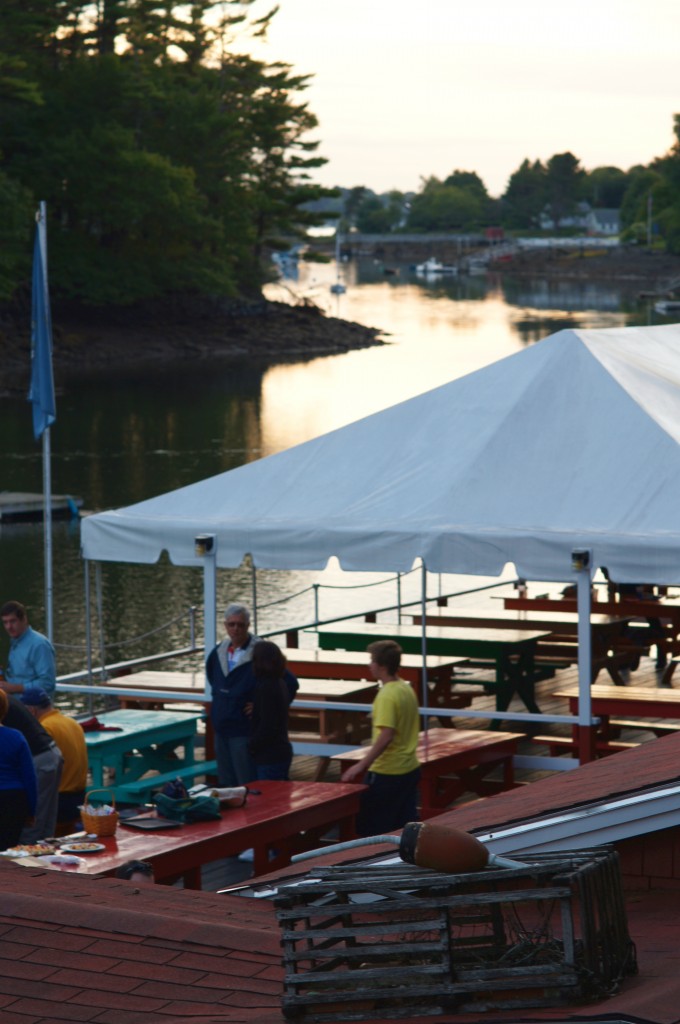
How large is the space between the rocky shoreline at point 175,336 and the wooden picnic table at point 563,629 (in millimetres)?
54783

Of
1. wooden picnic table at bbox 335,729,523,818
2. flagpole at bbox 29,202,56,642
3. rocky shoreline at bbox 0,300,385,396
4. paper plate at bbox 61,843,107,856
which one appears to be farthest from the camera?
rocky shoreline at bbox 0,300,385,396

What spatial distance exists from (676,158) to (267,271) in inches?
2567

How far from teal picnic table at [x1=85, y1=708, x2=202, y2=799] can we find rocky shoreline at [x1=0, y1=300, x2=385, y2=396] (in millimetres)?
56684

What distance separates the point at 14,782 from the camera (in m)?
8.55

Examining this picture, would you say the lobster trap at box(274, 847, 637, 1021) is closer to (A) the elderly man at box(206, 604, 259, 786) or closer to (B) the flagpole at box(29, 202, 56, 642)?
(A) the elderly man at box(206, 604, 259, 786)

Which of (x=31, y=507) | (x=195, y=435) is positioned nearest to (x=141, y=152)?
(x=195, y=435)

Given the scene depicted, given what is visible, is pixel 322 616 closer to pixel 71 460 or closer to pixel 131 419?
pixel 71 460

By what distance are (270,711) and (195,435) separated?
45939 millimetres

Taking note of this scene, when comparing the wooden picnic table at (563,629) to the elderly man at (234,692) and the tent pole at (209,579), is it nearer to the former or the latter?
the tent pole at (209,579)

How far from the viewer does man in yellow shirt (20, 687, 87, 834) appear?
32.4 feet

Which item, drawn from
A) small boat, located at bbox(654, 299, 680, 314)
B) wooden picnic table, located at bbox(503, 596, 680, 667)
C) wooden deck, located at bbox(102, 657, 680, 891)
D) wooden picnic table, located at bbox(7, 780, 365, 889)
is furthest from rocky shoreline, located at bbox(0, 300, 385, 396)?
wooden picnic table, located at bbox(7, 780, 365, 889)

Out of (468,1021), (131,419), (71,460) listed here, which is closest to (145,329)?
(131,419)

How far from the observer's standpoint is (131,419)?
5978 cm

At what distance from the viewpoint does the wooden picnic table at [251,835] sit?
27.3ft
